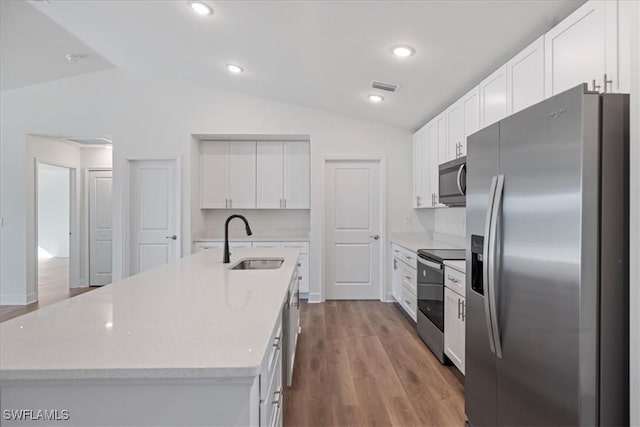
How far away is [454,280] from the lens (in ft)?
8.20

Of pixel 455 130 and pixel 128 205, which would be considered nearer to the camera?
pixel 455 130

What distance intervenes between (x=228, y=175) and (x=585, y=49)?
4.30 m

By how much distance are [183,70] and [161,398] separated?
166 inches

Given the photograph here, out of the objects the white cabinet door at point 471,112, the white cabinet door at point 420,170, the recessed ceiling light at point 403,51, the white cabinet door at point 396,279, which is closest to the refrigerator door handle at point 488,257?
the white cabinet door at point 471,112

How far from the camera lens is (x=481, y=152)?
70.1 inches

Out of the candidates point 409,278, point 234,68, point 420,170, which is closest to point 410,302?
point 409,278

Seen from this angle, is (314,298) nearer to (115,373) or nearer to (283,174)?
(283,174)

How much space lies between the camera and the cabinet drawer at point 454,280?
2.37m

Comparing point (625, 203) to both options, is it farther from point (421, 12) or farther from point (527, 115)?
point (421, 12)

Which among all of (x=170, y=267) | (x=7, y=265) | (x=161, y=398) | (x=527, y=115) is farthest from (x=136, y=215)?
(x=527, y=115)

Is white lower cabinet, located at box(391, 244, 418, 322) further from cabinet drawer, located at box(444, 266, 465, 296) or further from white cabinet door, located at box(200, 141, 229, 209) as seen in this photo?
white cabinet door, located at box(200, 141, 229, 209)

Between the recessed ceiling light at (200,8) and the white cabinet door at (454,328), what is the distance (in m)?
2.84

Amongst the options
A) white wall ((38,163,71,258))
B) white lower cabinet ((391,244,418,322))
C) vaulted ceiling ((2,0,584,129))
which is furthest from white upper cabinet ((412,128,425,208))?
white wall ((38,163,71,258))

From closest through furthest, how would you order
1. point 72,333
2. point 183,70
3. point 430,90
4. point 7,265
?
point 72,333
point 430,90
point 183,70
point 7,265
